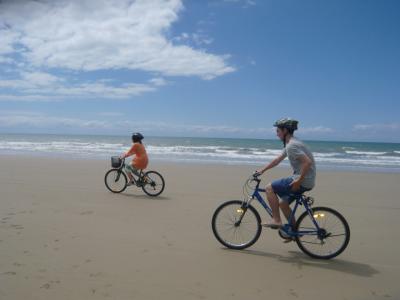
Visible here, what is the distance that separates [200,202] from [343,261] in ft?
13.5

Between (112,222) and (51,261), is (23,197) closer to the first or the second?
(112,222)

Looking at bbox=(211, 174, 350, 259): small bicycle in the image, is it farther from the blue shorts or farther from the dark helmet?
the dark helmet

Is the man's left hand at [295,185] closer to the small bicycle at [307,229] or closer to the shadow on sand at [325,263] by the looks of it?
the small bicycle at [307,229]

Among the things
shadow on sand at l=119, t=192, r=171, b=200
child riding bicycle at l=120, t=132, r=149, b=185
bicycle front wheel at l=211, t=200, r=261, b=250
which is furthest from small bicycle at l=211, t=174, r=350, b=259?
child riding bicycle at l=120, t=132, r=149, b=185

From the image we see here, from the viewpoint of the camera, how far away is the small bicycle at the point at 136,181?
9.02m

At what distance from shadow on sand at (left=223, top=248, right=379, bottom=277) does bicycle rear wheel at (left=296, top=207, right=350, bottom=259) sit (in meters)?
0.11

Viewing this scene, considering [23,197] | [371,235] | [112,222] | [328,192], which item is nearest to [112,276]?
[112,222]

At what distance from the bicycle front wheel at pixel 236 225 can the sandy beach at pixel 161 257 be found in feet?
0.56

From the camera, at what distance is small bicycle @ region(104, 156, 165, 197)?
29.6 feet

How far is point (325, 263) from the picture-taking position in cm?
445

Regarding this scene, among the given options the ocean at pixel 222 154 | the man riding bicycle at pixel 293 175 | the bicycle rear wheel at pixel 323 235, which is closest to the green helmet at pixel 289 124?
the man riding bicycle at pixel 293 175

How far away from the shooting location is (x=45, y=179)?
1115 cm

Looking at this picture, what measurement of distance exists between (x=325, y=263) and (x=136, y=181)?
5.68 m

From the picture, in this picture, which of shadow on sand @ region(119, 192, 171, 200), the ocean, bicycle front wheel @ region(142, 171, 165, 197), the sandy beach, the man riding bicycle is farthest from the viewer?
the ocean
